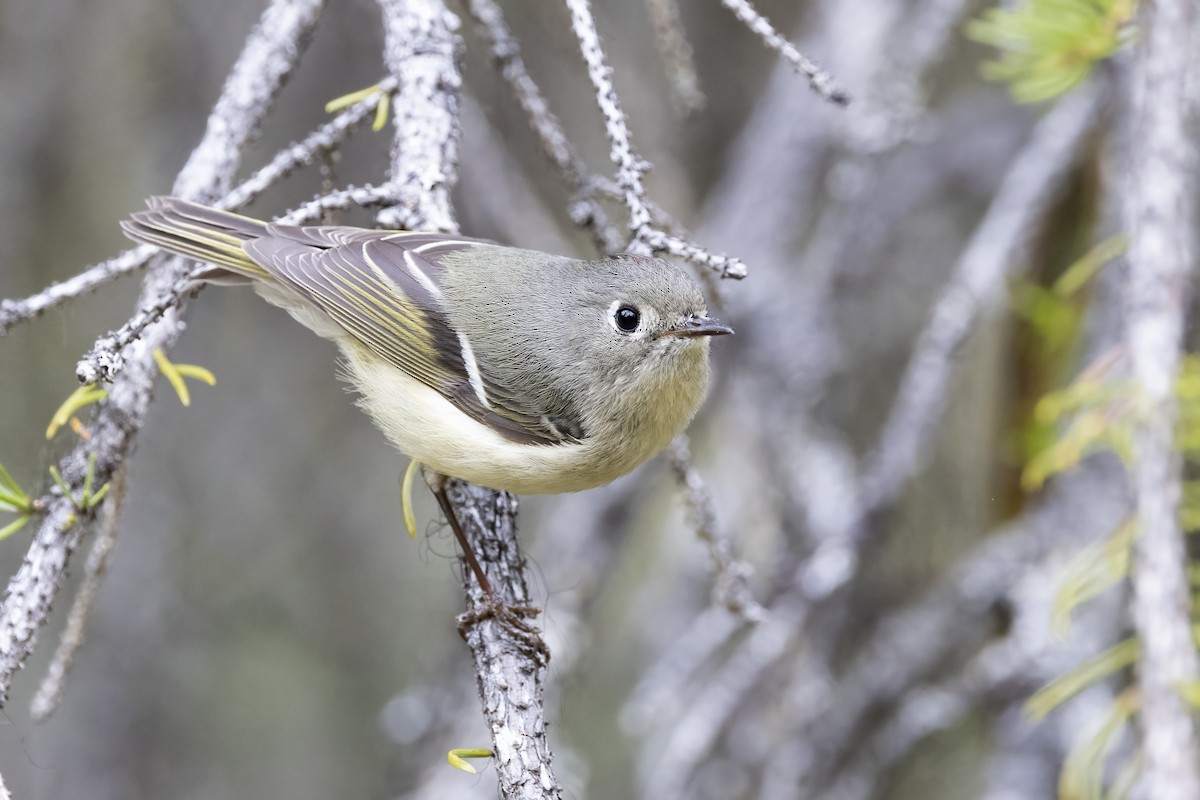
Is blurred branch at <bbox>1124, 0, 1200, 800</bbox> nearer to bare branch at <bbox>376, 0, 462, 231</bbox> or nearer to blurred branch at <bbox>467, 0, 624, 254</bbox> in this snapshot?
blurred branch at <bbox>467, 0, 624, 254</bbox>

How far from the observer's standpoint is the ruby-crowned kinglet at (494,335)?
86.0 inches

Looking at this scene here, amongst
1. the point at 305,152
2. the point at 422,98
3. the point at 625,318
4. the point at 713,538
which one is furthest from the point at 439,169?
the point at 713,538

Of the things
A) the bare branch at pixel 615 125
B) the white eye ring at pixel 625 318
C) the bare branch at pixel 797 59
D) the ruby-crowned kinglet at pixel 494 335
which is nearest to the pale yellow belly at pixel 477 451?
the ruby-crowned kinglet at pixel 494 335

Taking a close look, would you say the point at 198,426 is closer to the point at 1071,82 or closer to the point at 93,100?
the point at 93,100

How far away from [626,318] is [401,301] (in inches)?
19.3

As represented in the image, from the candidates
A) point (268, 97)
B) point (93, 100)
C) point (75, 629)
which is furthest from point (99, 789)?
point (268, 97)

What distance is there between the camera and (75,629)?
6.11 feet

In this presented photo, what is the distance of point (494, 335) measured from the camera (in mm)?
2387

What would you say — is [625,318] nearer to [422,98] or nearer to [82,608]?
[422,98]

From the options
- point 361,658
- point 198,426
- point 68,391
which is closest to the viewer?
point 68,391

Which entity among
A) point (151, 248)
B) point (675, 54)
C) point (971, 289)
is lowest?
point (151, 248)

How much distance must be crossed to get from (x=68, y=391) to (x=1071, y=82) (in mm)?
2561

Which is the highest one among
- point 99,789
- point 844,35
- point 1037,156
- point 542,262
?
point 844,35

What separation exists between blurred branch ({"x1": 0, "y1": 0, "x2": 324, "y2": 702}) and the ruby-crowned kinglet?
10cm
